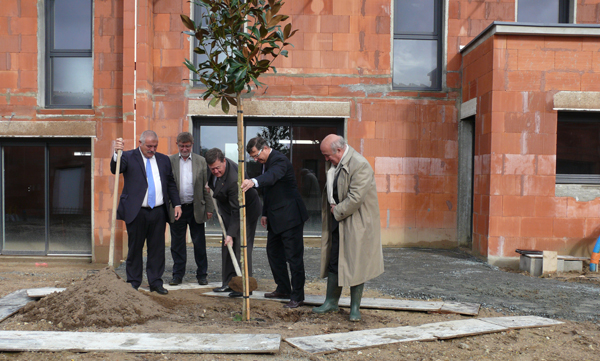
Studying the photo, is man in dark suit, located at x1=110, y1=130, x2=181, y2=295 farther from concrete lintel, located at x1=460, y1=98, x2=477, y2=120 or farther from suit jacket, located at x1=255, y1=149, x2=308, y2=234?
concrete lintel, located at x1=460, y1=98, x2=477, y2=120

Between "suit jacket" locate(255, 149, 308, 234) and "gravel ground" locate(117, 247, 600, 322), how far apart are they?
1829 mm

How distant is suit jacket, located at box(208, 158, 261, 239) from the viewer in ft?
18.1

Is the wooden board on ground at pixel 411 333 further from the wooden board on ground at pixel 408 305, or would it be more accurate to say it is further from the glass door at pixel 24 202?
the glass door at pixel 24 202

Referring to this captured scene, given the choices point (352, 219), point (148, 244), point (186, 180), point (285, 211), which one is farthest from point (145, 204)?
point (352, 219)

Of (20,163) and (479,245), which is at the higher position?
(20,163)

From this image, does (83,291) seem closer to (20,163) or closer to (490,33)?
(20,163)

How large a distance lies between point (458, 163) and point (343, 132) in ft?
7.60

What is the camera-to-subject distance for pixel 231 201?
559 cm

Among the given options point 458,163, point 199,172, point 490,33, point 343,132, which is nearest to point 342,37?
point 343,132

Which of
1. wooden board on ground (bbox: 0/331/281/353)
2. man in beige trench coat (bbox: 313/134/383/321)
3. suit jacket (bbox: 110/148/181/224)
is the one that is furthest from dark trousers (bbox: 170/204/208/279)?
man in beige trench coat (bbox: 313/134/383/321)

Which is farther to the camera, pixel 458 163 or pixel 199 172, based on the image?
pixel 458 163

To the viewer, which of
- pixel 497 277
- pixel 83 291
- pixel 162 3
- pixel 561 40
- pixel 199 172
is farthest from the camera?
pixel 162 3

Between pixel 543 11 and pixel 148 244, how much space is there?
8.87 m

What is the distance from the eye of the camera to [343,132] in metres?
9.33
